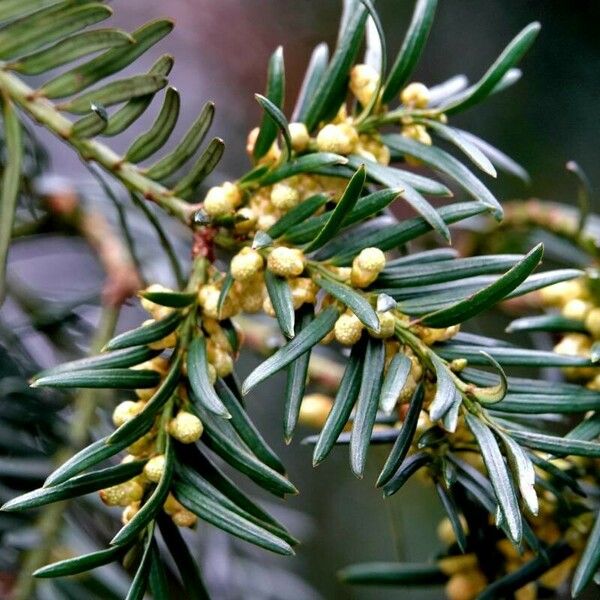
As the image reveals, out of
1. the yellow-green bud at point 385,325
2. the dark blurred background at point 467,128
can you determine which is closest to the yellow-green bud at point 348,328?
the yellow-green bud at point 385,325

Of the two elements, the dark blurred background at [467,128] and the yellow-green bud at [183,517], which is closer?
the yellow-green bud at [183,517]

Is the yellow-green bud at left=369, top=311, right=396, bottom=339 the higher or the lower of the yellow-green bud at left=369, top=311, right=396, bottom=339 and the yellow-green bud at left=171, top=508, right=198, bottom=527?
the higher

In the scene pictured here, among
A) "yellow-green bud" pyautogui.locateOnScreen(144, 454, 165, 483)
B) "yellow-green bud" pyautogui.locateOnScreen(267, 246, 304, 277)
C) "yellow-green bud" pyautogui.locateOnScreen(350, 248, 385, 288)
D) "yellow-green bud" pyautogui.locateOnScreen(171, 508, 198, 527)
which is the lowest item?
"yellow-green bud" pyautogui.locateOnScreen(171, 508, 198, 527)

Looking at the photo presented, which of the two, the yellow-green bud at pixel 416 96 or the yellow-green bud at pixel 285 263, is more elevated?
the yellow-green bud at pixel 416 96

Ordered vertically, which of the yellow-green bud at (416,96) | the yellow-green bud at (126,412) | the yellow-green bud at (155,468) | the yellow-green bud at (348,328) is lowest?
the yellow-green bud at (155,468)

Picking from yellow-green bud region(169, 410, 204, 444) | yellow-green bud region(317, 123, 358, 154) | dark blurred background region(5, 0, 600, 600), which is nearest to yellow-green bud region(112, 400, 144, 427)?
yellow-green bud region(169, 410, 204, 444)

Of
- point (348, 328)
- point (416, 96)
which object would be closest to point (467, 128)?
point (416, 96)

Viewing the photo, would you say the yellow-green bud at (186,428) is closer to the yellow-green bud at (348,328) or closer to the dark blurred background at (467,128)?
the yellow-green bud at (348,328)

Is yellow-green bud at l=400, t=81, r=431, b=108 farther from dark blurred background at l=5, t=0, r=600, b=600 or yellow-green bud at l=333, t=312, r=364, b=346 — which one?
dark blurred background at l=5, t=0, r=600, b=600

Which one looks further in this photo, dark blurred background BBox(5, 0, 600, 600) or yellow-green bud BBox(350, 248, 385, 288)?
dark blurred background BBox(5, 0, 600, 600)

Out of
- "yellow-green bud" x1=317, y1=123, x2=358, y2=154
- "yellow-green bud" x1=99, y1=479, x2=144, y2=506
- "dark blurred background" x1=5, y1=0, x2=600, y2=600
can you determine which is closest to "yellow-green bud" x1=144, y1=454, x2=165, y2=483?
"yellow-green bud" x1=99, y1=479, x2=144, y2=506

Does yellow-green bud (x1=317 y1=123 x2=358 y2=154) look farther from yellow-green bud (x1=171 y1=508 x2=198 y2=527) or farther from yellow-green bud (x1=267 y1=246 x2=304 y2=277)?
yellow-green bud (x1=171 y1=508 x2=198 y2=527)

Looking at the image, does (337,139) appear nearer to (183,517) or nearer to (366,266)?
(366,266)
